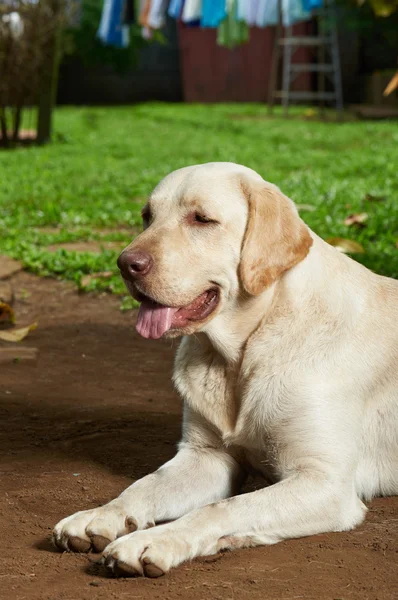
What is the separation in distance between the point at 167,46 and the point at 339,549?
23.2 metres

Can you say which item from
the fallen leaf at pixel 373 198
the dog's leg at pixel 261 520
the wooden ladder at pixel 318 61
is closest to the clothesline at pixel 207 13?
the wooden ladder at pixel 318 61

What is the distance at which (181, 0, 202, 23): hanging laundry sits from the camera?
752 inches

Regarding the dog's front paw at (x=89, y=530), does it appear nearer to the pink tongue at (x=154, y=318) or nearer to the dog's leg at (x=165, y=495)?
the dog's leg at (x=165, y=495)

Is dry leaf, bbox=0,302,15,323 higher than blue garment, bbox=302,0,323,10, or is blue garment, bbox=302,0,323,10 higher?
blue garment, bbox=302,0,323,10

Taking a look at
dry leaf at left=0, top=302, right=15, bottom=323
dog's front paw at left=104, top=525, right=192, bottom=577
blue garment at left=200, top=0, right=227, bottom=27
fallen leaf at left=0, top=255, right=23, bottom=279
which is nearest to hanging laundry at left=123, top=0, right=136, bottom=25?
blue garment at left=200, top=0, right=227, bottom=27

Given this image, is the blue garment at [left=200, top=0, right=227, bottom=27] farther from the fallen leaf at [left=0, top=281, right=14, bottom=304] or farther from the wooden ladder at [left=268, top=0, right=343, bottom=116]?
the fallen leaf at [left=0, top=281, right=14, bottom=304]

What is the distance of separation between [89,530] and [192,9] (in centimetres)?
1729

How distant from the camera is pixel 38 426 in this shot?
176 inches

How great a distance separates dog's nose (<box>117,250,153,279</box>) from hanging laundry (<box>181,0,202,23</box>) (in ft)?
54.6

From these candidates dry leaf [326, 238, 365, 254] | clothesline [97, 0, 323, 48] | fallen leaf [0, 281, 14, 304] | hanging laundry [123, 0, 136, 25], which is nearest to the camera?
fallen leaf [0, 281, 14, 304]

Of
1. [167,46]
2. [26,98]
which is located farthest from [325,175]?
[167,46]

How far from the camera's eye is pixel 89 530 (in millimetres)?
3123

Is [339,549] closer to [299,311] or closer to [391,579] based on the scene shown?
[391,579]

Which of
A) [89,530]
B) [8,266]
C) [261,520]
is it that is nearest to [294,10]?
[8,266]
